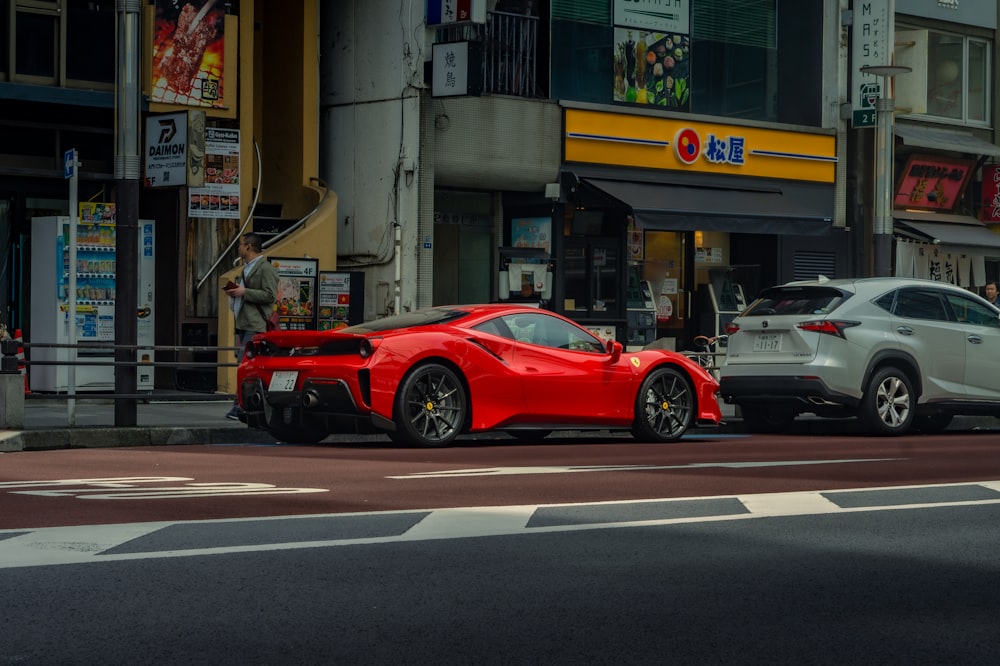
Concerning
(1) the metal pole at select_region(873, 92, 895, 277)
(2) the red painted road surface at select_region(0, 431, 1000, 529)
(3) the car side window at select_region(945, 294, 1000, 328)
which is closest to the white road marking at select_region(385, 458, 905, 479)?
(2) the red painted road surface at select_region(0, 431, 1000, 529)

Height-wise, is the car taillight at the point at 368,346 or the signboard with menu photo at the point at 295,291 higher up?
the signboard with menu photo at the point at 295,291

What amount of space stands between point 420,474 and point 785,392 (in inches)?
264

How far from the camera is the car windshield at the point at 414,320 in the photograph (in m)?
14.0

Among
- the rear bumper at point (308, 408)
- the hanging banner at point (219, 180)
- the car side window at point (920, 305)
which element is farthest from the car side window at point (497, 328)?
the hanging banner at point (219, 180)

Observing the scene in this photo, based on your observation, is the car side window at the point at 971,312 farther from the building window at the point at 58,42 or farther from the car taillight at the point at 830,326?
the building window at the point at 58,42

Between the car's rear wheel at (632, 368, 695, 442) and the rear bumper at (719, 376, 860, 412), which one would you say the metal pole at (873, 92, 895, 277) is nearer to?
the rear bumper at (719, 376, 860, 412)

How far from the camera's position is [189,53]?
67.7ft

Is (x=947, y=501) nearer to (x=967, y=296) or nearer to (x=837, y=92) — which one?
(x=967, y=296)

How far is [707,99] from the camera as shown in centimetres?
2644

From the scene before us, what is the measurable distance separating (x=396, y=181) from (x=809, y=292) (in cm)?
742

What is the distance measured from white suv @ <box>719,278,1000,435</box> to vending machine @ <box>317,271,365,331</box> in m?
6.10

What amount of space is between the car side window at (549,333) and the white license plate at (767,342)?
249 cm

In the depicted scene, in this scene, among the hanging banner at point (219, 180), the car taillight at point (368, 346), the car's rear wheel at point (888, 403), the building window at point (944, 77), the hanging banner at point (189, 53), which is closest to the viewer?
the car taillight at point (368, 346)

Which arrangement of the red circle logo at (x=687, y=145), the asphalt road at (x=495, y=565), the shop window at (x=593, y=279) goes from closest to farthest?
the asphalt road at (x=495, y=565)
the shop window at (x=593, y=279)
the red circle logo at (x=687, y=145)
